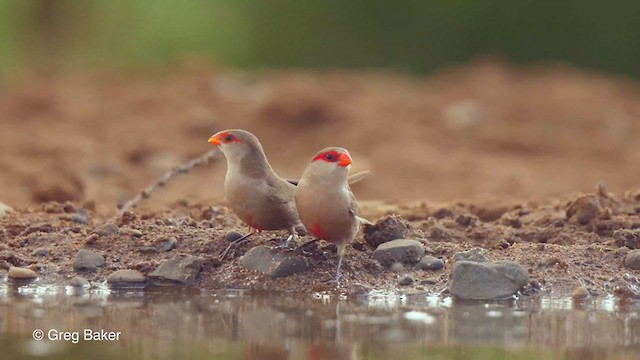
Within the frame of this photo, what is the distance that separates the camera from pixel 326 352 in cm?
427

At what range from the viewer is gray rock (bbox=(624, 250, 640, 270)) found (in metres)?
5.79

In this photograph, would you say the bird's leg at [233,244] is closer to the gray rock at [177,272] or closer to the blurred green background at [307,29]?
the gray rock at [177,272]

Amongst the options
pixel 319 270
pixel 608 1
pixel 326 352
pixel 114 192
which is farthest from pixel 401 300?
pixel 608 1

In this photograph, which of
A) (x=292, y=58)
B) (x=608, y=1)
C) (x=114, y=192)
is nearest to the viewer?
(x=114, y=192)

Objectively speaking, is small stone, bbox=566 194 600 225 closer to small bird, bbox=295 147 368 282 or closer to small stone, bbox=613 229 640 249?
small stone, bbox=613 229 640 249

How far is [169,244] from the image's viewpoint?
5891mm

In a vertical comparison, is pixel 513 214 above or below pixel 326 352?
above

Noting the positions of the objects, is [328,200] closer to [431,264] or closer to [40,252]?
[431,264]

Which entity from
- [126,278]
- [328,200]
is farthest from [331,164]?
[126,278]

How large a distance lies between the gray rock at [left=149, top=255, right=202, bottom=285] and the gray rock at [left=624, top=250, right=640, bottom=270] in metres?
1.90

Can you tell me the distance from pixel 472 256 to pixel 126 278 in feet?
4.93

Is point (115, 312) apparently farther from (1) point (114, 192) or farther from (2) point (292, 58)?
(2) point (292, 58)

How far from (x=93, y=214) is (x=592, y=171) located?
4.96 metres

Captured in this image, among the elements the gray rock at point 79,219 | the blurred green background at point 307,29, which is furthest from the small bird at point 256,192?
the blurred green background at point 307,29
